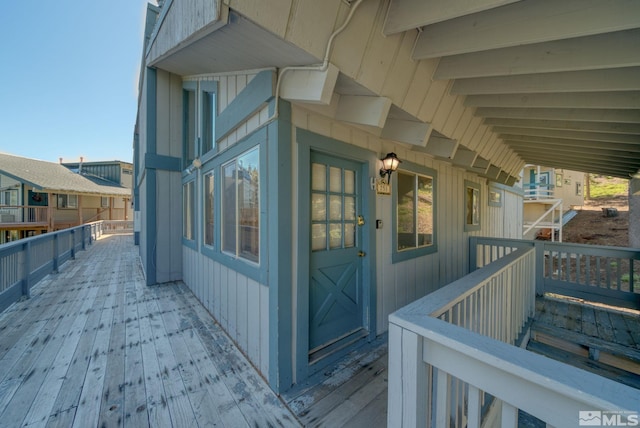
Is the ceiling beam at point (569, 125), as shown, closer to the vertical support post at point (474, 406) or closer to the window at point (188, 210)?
the vertical support post at point (474, 406)

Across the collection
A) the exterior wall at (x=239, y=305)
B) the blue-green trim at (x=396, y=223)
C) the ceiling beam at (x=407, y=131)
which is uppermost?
the ceiling beam at (x=407, y=131)

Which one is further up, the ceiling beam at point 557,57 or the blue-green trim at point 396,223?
the ceiling beam at point 557,57

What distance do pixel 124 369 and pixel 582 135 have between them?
6026 mm

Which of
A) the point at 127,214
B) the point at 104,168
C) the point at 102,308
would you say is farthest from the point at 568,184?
the point at 104,168

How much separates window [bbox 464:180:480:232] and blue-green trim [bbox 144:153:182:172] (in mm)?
6270

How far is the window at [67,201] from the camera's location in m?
13.8

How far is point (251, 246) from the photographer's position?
254cm

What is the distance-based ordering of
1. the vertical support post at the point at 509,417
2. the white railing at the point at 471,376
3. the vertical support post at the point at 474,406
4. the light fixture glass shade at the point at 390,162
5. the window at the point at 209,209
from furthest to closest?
the window at the point at 209,209
the light fixture glass shade at the point at 390,162
the vertical support post at the point at 474,406
the vertical support post at the point at 509,417
the white railing at the point at 471,376

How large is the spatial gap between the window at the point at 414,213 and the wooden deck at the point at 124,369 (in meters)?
2.28

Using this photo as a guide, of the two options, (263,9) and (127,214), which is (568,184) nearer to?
(263,9)

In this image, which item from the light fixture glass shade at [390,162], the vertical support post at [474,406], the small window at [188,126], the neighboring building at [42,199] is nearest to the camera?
the vertical support post at [474,406]

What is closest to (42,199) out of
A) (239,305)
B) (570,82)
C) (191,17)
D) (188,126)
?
(188,126)

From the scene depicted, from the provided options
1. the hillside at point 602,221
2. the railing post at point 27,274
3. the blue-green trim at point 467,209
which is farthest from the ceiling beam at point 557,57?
the hillside at point 602,221

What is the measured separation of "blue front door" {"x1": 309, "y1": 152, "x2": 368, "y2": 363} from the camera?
2.43 meters
